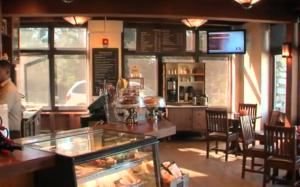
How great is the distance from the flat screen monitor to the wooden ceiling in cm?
163

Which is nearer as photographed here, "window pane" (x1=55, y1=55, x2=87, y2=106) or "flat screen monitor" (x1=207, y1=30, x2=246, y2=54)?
"flat screen monitor" (x1=207, y1=30, x2=246, y2=54)

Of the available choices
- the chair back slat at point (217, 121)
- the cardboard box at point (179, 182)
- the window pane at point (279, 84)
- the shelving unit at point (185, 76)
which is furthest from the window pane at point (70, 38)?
the cardboard box at point (179, 182)

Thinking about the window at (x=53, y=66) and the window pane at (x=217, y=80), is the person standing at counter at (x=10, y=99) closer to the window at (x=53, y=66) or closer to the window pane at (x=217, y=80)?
the window at (x=53, y=66)

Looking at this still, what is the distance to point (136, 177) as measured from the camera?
2957mm

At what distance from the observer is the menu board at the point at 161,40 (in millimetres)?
8789

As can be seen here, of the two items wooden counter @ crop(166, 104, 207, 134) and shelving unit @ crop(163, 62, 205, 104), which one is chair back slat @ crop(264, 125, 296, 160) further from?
shelving unit @ crop(163, 62, 205, 104)

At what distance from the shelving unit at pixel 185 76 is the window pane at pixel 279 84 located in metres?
1.71

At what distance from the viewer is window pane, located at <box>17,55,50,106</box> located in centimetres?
863

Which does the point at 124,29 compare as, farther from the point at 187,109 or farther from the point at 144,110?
the point at 144,110

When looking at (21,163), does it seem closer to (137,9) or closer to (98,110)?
(98,110)

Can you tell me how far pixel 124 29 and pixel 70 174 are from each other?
6.98 m

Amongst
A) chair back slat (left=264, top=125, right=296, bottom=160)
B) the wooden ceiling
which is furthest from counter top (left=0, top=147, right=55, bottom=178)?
the wooden ceiling

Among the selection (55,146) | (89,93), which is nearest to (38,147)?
(55,146)

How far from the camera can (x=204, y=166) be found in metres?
6.20
